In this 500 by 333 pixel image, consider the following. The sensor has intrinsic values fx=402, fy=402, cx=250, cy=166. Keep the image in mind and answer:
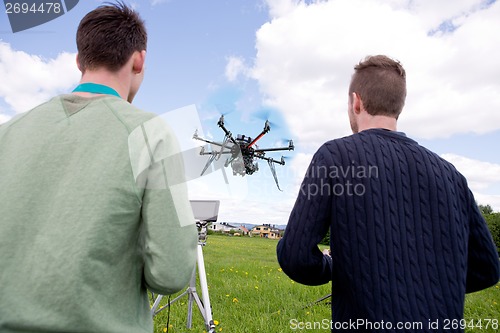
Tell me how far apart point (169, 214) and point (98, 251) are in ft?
0.76

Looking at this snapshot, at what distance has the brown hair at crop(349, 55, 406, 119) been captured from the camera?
180 centimetres

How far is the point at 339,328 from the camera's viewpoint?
165cm

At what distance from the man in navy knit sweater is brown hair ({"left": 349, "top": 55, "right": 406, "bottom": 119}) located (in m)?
0.12

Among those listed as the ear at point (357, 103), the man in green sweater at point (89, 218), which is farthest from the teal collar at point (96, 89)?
the ear at point (357, 103)

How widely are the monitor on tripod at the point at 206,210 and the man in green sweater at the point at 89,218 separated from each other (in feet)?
7.47

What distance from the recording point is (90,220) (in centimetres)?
118

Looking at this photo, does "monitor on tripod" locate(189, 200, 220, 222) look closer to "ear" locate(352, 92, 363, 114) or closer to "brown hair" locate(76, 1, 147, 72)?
"ear" locate(352, 92, 363, 114)

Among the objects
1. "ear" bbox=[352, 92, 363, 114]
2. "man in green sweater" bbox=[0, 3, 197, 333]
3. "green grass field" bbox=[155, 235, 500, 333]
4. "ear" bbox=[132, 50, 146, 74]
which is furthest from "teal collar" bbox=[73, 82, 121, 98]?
"green grass field" bbox=[155, 235, 500, 333]

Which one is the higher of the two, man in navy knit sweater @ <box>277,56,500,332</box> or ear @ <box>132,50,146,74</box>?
ear @ <box>132,50,146,74</box>

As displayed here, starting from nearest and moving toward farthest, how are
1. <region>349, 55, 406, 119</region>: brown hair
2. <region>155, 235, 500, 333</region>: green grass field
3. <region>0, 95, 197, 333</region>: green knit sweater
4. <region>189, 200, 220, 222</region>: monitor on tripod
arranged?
<region>0, 95, 197, 333</region>: green knit sweater → <region>349, 55, 406, 119</region>: brown hair → <region>189, 200, 220, 222</region>: monitor on tripod → <region>155, 235, 500, 333</region>: green grass field

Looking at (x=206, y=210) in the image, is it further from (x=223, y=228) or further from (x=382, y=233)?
(x=223, y=228)

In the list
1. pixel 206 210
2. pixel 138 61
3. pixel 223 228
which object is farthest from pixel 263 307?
pixel 223 228

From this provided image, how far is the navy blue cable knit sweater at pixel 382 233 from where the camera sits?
1.54 m

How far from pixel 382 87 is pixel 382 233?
2.19ft
